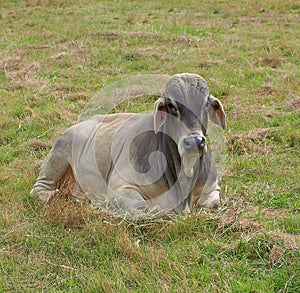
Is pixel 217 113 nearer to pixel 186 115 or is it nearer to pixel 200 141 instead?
pixel 186 115

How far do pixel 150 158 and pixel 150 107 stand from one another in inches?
130

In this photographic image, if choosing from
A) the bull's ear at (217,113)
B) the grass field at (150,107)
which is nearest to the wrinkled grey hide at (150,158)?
the bull's ear at (217,113)

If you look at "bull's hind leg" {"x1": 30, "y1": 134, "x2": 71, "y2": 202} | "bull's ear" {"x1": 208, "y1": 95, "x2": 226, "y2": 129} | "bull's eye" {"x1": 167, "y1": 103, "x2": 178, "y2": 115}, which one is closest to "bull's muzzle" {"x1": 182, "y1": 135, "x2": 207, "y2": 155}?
"bull's eye" {"x1": 167, "y1": 103, "x2": 178, "y2": 115}

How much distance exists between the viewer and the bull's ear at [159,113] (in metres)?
4.29

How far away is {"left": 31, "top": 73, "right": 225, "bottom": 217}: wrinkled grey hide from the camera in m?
4.23

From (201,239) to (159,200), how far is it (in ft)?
1.68

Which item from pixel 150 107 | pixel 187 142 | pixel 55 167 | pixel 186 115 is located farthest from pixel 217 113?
pixel 150 107

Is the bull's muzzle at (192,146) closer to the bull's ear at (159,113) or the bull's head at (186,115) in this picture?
the bull's head at (186,115)

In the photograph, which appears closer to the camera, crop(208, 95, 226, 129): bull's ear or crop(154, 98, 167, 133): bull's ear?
crop(154, 98, 167, 133): bull's ear

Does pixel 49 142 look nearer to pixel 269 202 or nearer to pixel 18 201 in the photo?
pixel 18 201

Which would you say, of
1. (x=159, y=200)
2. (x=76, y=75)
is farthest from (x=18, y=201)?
(x=76, y=75)

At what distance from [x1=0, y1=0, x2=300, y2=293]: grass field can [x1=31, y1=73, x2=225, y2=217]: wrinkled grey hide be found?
21 cm

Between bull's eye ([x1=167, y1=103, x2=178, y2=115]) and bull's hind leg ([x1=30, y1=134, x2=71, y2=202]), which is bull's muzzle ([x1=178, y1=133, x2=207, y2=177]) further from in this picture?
bull's hind leg ([x1=30, y1=134, x2=71, y2=202])

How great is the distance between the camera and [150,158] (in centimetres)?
456
